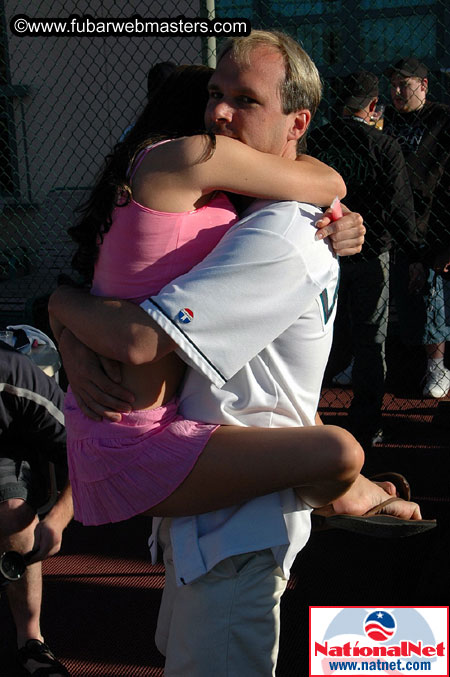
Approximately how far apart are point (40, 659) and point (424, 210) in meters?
3.42

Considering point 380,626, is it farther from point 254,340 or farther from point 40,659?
point 254,340

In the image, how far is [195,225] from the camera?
133cm

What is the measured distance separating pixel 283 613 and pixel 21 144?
6.30m

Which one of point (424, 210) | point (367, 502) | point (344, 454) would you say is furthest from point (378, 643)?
point (424, 210)

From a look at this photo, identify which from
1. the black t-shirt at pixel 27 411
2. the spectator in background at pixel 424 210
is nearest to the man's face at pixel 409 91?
the spectator in background at pixel 424 210

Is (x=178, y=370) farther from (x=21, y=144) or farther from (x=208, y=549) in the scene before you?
(x=21, y=144)

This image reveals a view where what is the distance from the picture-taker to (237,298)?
48.3 inches

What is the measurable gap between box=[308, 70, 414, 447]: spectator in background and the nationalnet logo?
217 cm

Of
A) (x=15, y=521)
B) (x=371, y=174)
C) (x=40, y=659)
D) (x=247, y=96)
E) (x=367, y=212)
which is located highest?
(x=247, y=96)

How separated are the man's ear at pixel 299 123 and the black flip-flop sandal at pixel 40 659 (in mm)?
1981

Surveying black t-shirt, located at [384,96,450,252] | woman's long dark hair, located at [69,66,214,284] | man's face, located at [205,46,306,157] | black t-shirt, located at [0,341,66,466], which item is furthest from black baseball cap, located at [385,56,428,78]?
man's face, located at [205,46,306,157]

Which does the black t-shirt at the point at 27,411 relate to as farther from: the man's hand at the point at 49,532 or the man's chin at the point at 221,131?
the man's chin at the point at 221,131

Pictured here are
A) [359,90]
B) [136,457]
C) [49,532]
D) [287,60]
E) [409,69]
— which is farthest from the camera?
[409,69]

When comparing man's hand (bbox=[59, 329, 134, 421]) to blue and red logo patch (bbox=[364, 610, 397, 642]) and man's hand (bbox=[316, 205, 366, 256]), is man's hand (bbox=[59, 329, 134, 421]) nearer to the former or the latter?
man's hand (bbox=[316, 205, 366, 256])
